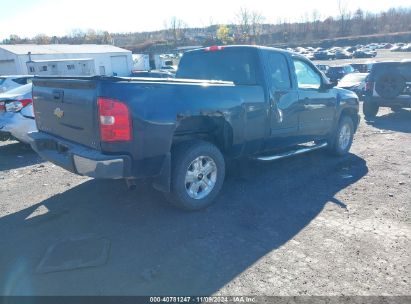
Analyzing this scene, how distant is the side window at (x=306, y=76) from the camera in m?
6.05

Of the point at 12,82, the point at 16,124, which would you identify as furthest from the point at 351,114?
the point at 12,82

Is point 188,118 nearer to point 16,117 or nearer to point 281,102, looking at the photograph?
point 281,102

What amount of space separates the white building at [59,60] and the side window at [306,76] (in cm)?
2031

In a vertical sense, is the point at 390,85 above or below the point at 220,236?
above

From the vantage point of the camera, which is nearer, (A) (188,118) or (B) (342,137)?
(A) (188,118)

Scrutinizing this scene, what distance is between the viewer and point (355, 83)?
1814cm

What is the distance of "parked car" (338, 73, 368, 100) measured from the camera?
1737 centimetres

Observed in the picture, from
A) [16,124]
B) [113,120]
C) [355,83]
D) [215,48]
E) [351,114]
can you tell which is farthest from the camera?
[355,83]

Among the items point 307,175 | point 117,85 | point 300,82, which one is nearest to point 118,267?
point 117,85

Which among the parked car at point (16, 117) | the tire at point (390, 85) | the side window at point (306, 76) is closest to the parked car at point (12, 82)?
the parked car at point (16, 117)

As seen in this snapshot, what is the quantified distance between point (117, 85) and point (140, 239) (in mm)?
1613

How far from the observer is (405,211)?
4.58 meters

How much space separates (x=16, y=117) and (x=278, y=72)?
5083mm

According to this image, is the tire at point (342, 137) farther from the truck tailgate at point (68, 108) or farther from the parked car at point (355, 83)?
the parked car at point (355, 83)
